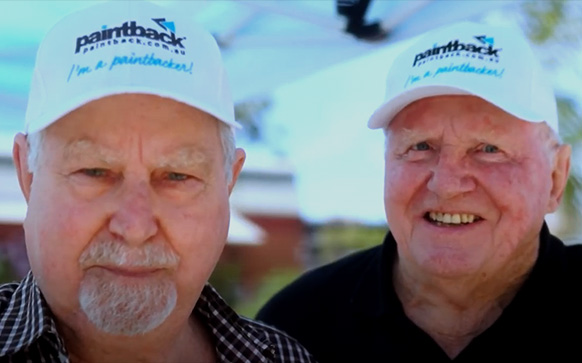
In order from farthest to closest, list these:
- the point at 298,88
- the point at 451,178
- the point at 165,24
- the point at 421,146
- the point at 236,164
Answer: the point at 298,88, the point at 421,146, the point at 451,178, the point at 236,164, the point at 165,24

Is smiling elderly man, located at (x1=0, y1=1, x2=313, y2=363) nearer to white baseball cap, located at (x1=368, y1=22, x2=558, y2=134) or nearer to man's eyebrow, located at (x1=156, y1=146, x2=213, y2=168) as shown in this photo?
man's eyebrow, located at (x1=156, y1=146, x2=213, y2=168)

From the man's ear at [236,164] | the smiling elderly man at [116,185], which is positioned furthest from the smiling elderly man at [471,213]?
the smiling elderly man at [116,185]

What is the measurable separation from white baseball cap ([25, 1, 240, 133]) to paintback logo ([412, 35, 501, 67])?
78 centimetres

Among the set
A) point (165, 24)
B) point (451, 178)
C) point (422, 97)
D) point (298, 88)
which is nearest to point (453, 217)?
point (451, 178)

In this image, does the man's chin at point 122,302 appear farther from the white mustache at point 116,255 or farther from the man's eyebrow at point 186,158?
the man's eyebrow at point 186,158

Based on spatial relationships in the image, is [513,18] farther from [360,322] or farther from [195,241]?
[195,241]

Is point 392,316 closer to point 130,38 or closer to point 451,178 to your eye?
point 451,178

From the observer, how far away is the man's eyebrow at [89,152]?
6.42 feet

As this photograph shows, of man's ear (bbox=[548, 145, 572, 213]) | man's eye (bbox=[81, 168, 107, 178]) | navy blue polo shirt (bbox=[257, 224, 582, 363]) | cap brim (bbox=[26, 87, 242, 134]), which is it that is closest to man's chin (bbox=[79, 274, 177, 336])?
man's eye (bbox=[81, 168, 107, 178])

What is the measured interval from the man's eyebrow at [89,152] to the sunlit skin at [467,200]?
0.97 m

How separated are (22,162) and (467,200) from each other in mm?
1223

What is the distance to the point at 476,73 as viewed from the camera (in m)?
2.50

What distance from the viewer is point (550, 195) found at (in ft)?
8.52

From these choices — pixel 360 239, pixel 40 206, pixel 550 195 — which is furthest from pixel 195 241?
pixel 360 239
